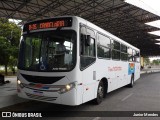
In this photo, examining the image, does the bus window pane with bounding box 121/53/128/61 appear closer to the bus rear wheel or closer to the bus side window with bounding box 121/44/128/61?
the bus side window with bounding box 121/44/128/61

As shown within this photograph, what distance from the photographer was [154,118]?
6547 mm

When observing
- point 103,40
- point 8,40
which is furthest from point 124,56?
point 8,40

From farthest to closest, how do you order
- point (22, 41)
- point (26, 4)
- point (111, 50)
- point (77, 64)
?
point (26, 4)
point (111, 50)
point (22, 41)
point (77, 64)

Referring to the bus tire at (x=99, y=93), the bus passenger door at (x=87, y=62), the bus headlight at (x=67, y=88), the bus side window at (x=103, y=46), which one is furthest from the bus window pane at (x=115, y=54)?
the bus headlight at (x=67, y=88)

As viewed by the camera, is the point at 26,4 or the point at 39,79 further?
the point at 26,4

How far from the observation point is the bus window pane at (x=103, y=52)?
26.7 feet

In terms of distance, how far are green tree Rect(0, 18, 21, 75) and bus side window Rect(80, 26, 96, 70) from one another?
60.9 feet

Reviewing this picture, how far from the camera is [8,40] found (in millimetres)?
25484

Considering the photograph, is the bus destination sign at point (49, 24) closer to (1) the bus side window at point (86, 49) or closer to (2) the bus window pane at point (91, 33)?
(1) the bus side window at point (86, 49)

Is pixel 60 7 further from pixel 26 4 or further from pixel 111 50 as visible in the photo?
pixel 111 50

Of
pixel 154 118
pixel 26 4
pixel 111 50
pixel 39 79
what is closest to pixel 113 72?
pixel 111 50

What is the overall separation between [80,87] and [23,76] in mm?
2003

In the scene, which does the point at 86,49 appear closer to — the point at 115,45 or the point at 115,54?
the point at 115,54

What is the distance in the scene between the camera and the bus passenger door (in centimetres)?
655
